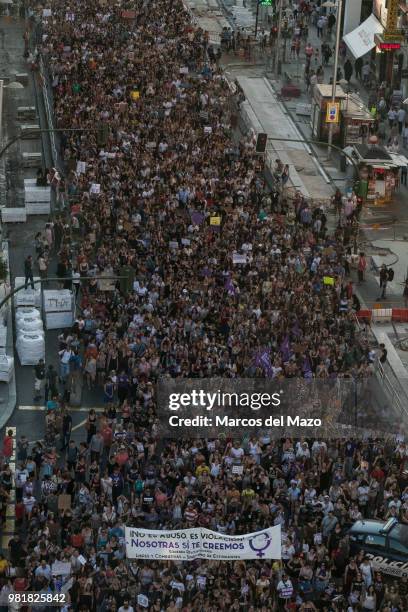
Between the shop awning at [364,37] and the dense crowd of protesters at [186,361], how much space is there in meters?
11.2

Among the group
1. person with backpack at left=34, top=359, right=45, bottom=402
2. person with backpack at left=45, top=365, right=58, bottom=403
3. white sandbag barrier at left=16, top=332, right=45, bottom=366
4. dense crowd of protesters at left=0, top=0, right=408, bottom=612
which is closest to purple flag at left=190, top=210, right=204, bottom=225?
dense crowd of protesters at left=0, top=0, right=408, bottom=612

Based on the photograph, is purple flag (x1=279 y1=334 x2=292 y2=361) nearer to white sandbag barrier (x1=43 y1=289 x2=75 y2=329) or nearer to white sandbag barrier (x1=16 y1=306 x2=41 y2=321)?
white sandbag barrier (x1=43 y1=289 x2=75 y2=329)

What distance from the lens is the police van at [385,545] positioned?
124ft

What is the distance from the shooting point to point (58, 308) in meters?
52.2

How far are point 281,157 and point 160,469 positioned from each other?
3275 centimetres

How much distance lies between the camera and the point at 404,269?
5856 cm

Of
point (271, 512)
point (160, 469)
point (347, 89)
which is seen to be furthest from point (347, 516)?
point (347, 89)

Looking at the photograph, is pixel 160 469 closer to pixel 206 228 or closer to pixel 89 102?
pixel 206 228

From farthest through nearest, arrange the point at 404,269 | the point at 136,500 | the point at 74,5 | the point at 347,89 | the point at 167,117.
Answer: the point at 74,5, the point at 347,89, the point at 167,117, the point at 404,269, the point at 136,500

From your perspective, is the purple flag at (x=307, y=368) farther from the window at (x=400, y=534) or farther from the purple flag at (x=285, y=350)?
the window at (x=400, y=534)

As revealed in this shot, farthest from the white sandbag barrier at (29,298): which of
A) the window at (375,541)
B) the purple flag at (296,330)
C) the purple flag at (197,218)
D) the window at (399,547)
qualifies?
the window at (399,547)

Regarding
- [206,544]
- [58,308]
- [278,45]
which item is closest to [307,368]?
[58,308]

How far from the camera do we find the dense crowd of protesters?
120 ft

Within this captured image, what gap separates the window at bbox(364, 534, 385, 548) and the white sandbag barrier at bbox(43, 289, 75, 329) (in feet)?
54.6
